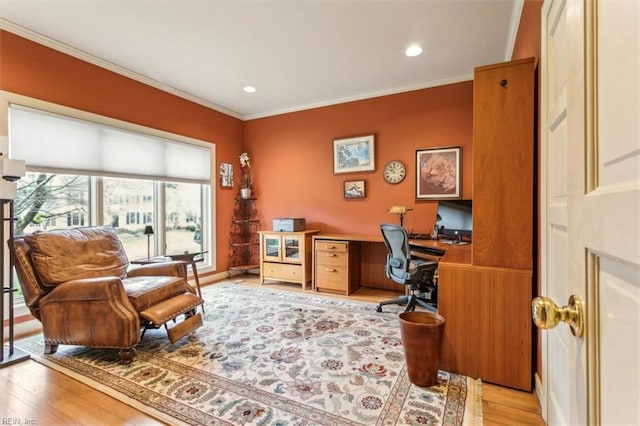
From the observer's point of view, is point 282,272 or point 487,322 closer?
point 487,322

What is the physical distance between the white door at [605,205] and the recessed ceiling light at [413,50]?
2532 millimetres

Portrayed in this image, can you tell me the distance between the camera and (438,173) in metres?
3.65

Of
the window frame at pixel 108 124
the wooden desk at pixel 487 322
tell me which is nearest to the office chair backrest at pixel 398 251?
the wooden desk at pixel 487 322

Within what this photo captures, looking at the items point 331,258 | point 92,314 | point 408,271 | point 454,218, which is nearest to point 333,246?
point 331,258

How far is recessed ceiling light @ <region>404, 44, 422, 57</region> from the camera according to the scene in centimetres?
286

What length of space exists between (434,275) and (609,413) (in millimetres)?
2544

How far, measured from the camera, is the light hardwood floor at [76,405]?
1536mm

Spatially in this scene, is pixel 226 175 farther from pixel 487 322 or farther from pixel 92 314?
pixel 487 322

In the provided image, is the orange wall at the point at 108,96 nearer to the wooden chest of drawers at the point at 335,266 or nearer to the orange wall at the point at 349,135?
the orange wall at the point at 349,135

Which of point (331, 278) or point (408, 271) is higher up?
point (408, 271)

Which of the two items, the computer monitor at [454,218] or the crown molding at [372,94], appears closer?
the computer monitor at [454,218]

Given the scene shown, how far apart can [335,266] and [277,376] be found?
6.50 feet

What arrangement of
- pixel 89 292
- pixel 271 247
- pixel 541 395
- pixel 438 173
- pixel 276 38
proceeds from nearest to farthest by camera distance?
1. pixel 541 395
2. pixel 89 292
3. pixel 276 38
4. pixel 438 173
5. pixel 271 247

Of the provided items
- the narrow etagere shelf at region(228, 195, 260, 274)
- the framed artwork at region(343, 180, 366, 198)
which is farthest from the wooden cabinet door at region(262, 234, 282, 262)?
the framed artwork at region(343, 180, 366, 198)
